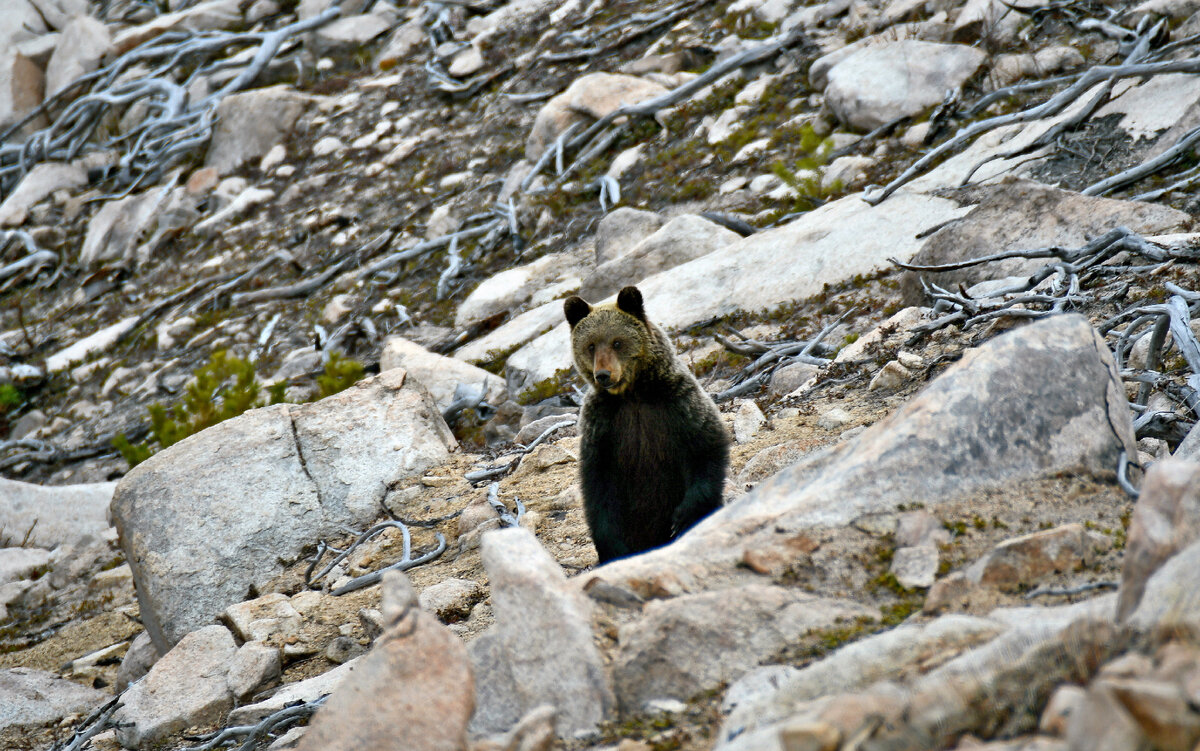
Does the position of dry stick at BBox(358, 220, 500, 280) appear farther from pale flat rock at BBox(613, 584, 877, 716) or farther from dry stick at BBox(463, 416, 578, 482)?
pale flat rock at BBox(613, 584, 877, 716)

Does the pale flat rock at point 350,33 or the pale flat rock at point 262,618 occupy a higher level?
the pale flat rock at point 350,33

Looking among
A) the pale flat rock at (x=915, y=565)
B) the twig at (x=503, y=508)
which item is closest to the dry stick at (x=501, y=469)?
the twig at (x=503, y=508)

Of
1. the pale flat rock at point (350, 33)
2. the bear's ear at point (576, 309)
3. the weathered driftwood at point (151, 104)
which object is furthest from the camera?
the pale flat rock at point (350, 33)

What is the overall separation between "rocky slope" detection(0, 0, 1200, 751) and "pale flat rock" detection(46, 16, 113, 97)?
0.91 metres

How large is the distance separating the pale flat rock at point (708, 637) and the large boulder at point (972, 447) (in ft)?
0.89

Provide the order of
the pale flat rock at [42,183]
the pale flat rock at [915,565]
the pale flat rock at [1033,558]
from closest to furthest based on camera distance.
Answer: the pale flat rock at [1033,558]
the pale flat rock at [915,565]
the pale flat rock at [42,183]

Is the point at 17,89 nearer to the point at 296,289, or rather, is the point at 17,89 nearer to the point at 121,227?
the point at 121,227

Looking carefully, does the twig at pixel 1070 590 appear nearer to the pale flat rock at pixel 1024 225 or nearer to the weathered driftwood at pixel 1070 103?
the pale flat rock at pixel 1024 225

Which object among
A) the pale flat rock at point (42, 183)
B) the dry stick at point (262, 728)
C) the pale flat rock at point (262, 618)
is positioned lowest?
the pale flat rock at point (262, 618)

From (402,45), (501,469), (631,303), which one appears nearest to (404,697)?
(631,303)

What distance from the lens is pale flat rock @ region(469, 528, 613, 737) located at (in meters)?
2.69

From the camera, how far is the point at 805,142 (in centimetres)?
1101

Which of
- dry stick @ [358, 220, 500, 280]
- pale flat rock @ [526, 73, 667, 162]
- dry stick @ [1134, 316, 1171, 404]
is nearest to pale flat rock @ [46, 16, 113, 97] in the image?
dry stick @ [358, 220, 500, 280]

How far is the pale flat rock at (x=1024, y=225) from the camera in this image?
260 inches
